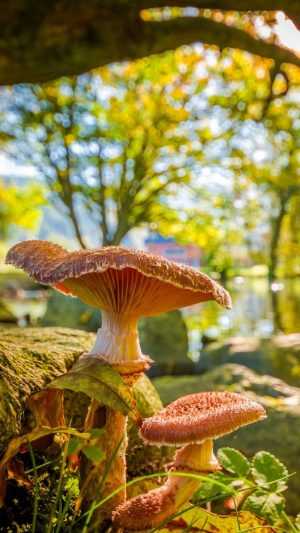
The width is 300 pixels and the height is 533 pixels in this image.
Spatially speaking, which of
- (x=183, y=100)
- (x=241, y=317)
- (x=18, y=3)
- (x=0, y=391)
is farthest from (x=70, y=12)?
(x=241, y=317)

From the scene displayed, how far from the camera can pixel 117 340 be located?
1525mm

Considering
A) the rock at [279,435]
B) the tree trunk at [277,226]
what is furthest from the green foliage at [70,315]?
the tree trunk at [277,226]

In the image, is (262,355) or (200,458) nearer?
(200,458)

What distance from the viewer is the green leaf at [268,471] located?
5.69ft

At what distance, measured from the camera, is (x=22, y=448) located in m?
1.46

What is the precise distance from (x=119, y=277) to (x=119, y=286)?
0.04 metres

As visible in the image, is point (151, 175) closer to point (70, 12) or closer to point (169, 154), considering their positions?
point (169, 154)

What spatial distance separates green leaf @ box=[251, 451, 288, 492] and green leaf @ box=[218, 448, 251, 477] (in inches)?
1.4

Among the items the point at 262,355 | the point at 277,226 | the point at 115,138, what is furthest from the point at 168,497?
the point at 277,226

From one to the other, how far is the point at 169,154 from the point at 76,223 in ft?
12.5

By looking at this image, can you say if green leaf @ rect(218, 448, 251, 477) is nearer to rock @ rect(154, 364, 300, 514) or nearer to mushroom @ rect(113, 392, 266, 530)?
mushroom @ rect(113, 392, 266, 530)

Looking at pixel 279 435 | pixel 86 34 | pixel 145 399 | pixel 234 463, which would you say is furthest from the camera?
pixel 86 34

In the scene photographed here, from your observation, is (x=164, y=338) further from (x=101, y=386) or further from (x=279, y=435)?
(x=101, y=386)

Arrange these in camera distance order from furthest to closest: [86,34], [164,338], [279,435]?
[164,338], [86,34], [279,435]
